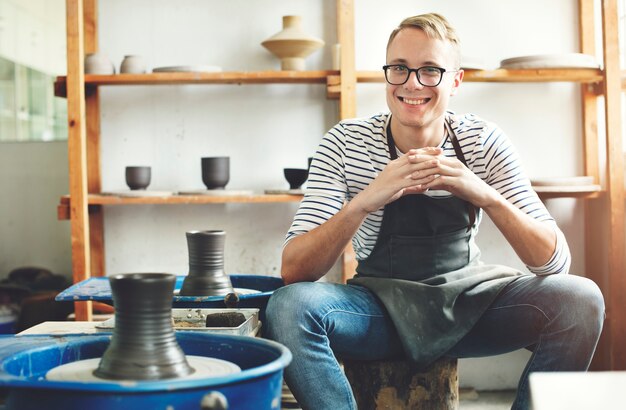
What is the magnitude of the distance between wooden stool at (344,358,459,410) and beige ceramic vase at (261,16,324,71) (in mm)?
1809

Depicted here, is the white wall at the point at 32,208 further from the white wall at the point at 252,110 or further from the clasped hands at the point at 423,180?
the clasped hands at the point at 423,180

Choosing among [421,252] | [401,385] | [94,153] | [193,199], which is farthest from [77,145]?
[401,385]

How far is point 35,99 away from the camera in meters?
5.95

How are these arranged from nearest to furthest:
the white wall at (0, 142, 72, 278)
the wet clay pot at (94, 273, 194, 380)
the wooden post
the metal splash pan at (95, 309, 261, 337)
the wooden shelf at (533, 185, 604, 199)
Answer: 1. the wet clay pot at (94, 273, 194, 380)
2. the metal splash pan at (95, 309, 261, 337)
3. the wooden shelf at (533, 185, 604, 199)
4. the wooden post
5. the white wall at (0, 142, 72, 278)

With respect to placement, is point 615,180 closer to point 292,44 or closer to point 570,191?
point 570,191

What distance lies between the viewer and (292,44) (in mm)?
3566

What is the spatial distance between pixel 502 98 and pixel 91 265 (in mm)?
2160

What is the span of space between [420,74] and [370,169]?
32 centimetres

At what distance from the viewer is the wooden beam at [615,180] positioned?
3508 millimetres

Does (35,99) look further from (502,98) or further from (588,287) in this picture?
(588,287)

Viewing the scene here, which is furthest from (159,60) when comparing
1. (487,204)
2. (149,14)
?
(487,204)

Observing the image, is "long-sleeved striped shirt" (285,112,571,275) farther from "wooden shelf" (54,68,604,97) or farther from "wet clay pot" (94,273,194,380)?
"wooden shelf" (54,68,604,97)

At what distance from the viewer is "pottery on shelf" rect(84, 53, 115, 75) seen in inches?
140

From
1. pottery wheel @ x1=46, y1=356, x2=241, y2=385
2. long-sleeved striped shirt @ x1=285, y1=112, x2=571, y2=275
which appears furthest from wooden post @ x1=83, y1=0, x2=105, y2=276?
pottery wheel @ x1=46, y1=356, x2=241, y2=385
